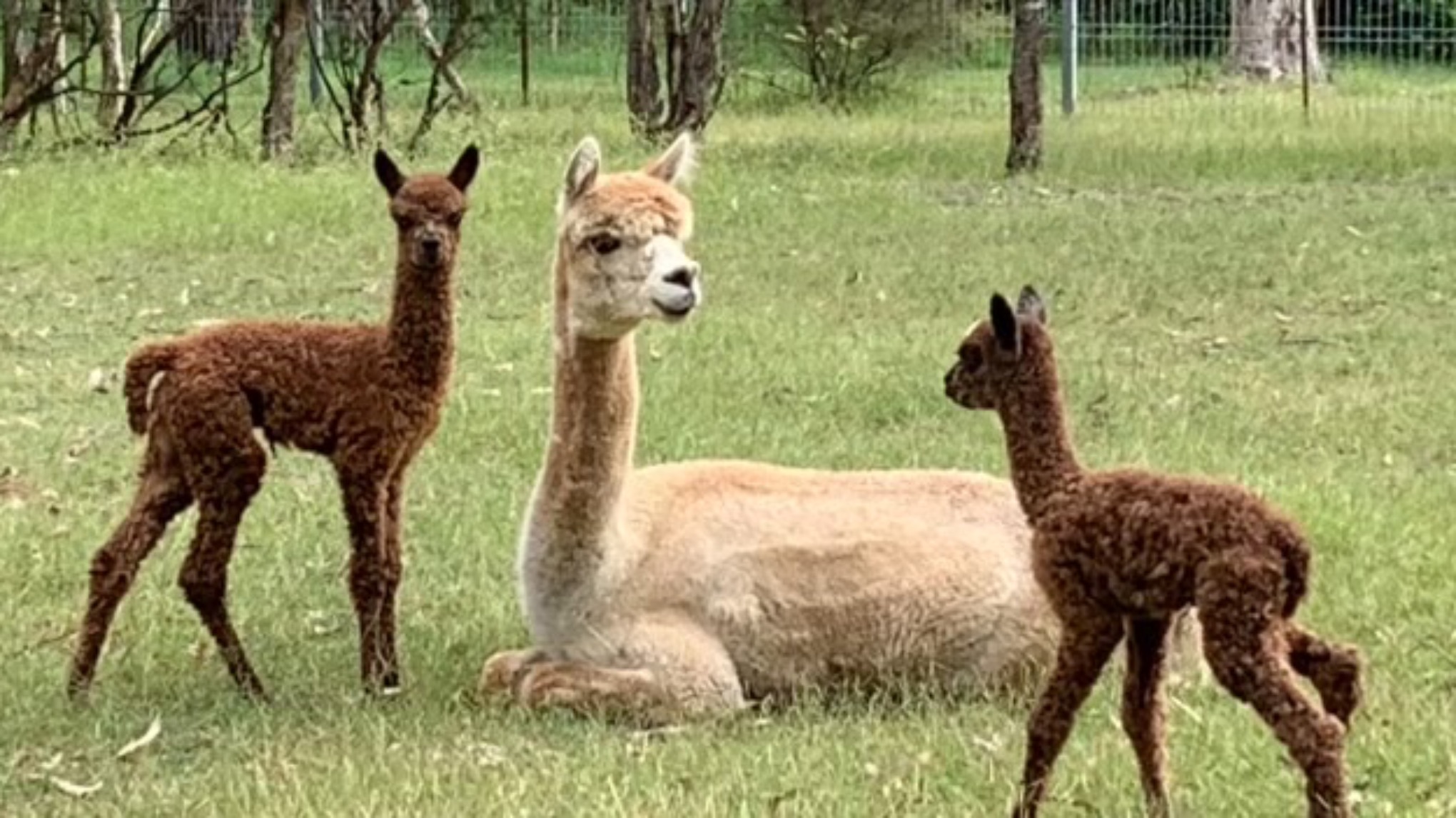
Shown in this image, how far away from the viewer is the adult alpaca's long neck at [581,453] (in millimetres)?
6094

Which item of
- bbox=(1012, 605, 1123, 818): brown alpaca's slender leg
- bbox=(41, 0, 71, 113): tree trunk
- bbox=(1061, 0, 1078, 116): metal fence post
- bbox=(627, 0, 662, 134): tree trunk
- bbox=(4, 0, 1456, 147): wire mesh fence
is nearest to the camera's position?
bbox=(1012, 605, 1123, 818): brown alpaca's slender leg

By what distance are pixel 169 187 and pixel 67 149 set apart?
2.94 metres

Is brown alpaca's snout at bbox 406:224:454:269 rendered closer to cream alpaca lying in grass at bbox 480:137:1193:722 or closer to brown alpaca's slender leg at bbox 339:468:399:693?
cream alpaca lying in grass at bbox 480:137:1193:722

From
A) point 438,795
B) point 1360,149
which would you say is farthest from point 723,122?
point 438,795

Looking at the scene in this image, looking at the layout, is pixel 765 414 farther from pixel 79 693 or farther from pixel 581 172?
pixel 79 693

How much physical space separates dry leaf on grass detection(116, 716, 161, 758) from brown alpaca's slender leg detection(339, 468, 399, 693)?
0.47 metres

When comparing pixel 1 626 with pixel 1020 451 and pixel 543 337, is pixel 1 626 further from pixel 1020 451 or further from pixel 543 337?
pixel 543 337

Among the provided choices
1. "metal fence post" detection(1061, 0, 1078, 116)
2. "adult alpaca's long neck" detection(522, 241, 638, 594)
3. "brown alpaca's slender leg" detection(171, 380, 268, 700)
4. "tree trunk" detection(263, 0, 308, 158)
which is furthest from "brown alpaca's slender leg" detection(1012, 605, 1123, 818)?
"metal fence post" detection(1061, 0, 1078, 116)

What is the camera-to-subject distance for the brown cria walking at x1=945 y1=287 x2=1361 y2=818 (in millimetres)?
4168

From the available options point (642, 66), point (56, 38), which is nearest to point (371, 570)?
point (56, 38)

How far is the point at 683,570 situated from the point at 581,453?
350 mm

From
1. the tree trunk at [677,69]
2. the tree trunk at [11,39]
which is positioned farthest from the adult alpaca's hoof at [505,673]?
the tree trunk at [11,39]

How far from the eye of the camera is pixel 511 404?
9.99 m

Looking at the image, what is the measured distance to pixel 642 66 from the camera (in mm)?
22844
